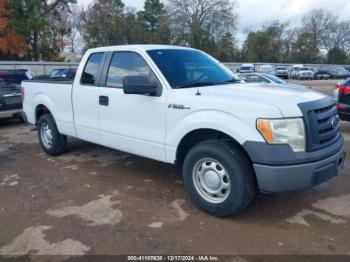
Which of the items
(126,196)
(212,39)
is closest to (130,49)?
(126,196)

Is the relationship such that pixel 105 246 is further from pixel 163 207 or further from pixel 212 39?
pixel 212 39

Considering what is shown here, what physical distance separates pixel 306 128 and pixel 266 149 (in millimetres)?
472

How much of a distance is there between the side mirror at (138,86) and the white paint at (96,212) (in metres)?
1.41

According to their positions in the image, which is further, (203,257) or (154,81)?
(154,81)

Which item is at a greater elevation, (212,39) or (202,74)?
(212,39)

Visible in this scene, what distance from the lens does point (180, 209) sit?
14.1ft

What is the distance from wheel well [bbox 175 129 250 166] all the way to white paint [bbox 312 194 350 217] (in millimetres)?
1407

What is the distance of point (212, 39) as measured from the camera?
61844 mm

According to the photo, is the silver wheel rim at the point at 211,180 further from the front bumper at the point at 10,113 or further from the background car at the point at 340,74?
the background car at the point at 340,74

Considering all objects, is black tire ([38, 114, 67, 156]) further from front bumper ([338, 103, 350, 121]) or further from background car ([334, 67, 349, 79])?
background car ([334, 67, 349, 79])

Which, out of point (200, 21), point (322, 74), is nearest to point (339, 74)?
point (322, 74)

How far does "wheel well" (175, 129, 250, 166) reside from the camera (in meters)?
4.10

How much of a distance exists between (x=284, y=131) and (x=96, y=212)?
91.6 inches

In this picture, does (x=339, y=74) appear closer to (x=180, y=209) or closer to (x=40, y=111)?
(x=40, y=111)
